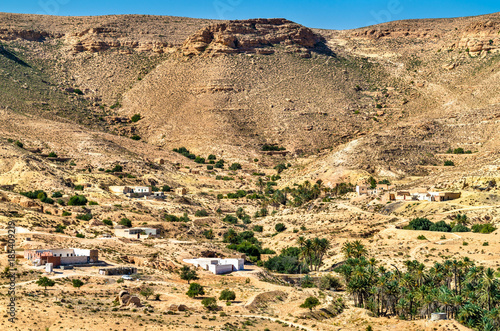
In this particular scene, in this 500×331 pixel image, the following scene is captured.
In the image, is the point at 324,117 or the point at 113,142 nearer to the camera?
the point at 113,142

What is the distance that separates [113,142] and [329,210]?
39.5 metres

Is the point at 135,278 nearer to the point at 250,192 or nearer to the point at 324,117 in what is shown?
the point at 250,192

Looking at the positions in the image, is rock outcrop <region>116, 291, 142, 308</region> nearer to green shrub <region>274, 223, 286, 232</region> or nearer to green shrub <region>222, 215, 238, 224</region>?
green shrub <region>274, 223, 286, 232</region>

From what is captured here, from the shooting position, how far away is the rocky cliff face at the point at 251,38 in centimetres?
14050

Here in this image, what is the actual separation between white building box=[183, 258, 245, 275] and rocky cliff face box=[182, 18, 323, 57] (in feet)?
275

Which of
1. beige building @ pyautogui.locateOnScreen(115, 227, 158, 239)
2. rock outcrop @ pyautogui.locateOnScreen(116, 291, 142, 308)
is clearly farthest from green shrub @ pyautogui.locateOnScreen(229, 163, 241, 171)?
rock outcrop @ pyautogui.locateOnScreen(116, 291, 142, 308)

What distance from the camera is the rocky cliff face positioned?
140 meters

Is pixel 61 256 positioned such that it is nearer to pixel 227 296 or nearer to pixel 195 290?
pixel 195 290

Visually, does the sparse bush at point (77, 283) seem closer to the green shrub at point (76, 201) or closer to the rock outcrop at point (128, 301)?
the rock outcrop at point (128, 301)

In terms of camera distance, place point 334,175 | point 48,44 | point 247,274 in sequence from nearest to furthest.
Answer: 1. point 247,274
2. point 334,175
3. point 48,44

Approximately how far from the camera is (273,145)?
380 feet

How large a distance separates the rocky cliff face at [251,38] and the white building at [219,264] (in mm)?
83881

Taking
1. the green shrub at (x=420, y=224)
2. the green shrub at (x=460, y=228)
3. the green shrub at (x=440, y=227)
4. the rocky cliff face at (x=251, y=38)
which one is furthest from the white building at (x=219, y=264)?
the rocky cliff face at (x=251, y=38)

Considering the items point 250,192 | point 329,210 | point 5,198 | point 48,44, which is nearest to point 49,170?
point 5,198
